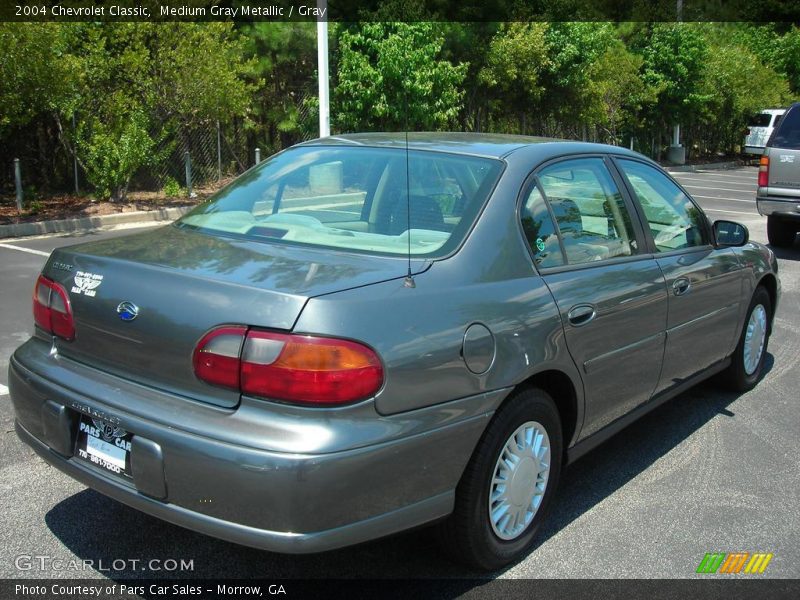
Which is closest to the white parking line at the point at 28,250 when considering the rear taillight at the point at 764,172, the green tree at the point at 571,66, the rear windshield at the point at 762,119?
the rear taillight at the point at 764,172

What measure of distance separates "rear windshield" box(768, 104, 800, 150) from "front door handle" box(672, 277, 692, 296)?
24.6ft

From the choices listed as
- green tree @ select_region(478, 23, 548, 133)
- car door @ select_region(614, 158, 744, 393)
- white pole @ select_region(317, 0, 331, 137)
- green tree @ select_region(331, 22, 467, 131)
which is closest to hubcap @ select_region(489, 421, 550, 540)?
car door @ select_region(614, 158, 744, 393)

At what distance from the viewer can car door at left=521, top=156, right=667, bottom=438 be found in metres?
3.48

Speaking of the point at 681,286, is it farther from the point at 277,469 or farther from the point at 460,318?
the point at 277,469

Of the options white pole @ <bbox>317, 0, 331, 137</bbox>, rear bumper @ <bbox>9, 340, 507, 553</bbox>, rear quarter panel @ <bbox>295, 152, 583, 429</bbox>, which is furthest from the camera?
white pole @ <bbox>317, 0, 331, 137</bbox>

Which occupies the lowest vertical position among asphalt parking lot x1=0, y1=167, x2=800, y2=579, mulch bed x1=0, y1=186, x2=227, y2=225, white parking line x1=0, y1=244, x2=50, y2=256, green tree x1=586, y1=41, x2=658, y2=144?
asphalt parking lot x1=0, y1=167, x2=800, y2=579

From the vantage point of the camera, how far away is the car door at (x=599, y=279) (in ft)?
11.4

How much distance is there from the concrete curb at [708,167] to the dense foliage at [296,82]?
6.59 feet

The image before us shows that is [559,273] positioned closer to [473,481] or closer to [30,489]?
[473,481]

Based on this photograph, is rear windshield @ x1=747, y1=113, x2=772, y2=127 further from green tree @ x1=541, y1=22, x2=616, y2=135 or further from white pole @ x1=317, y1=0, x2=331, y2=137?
white pole @ x1=317, y1=0, x2=331, y2=137

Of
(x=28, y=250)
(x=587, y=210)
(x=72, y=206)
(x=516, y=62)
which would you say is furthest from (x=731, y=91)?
(x=587, y=210)

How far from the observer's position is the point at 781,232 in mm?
11898

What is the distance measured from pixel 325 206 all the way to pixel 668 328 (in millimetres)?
1807

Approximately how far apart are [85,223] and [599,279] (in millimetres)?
11687
